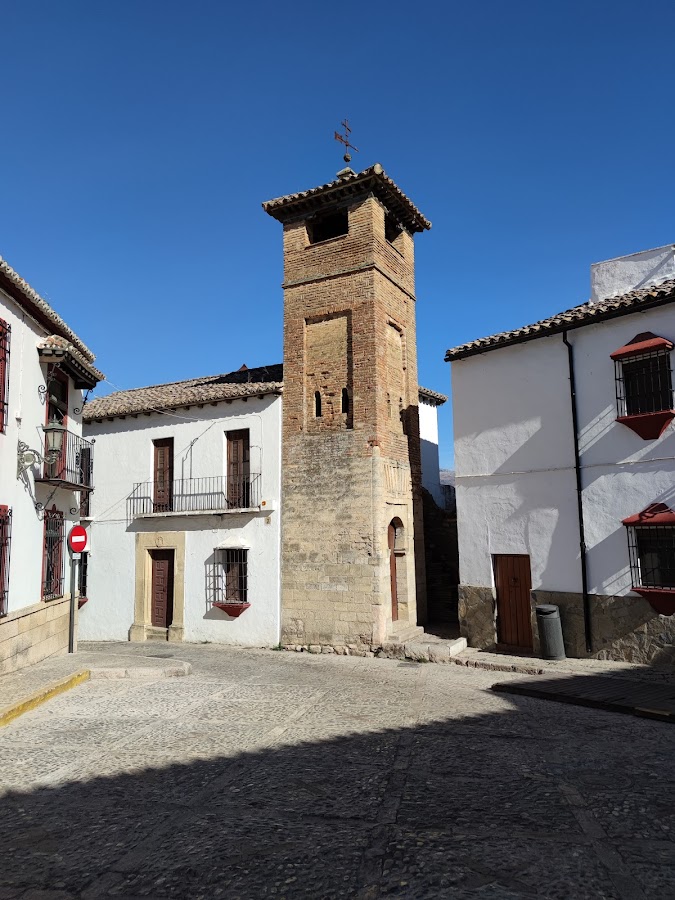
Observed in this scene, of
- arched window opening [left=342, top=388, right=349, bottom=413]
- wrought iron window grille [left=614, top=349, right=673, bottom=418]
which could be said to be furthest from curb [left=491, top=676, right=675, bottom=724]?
arched window opening [left=342, top=388, right=349, bottom=413]

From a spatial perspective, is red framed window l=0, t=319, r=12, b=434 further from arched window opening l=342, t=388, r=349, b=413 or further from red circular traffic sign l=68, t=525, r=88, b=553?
arched window opening l=342, t=388, r=349, b=413

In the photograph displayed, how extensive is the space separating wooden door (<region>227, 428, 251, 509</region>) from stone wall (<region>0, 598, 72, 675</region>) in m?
4.13

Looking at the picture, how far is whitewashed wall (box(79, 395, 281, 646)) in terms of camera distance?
14117mm

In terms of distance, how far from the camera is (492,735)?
7094mm

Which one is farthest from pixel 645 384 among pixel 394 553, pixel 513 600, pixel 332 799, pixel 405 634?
pixel 332 799

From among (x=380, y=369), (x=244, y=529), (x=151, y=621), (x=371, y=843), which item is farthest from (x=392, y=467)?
(x=371, y=843)

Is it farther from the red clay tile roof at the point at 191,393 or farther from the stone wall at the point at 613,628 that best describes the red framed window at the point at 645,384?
the red clay tile roof at the point at 191,393

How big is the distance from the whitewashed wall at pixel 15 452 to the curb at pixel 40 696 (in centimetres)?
148

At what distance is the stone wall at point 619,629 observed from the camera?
991cm

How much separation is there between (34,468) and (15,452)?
2.57 feet

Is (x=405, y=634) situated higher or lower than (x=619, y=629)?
lower

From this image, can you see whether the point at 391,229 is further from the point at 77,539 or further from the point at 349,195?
the point at 77,539

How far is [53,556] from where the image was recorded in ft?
38.0

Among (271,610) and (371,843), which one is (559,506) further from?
(371,843)
